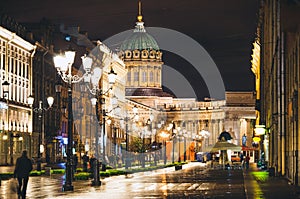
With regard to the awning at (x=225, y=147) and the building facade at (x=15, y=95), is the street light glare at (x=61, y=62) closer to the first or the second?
the building facade at (x=15, y=95)

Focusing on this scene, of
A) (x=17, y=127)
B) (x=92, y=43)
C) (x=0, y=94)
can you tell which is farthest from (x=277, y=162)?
(x=92, y=43)

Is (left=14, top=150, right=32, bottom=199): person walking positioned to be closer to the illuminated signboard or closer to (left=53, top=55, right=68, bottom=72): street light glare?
(left=53, top=55, right=68, bottom=72): street light glare

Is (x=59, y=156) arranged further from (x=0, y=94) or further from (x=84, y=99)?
(x=0, y=94)

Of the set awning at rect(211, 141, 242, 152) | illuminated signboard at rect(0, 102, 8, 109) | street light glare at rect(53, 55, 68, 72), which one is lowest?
awning at rect(211, 141, 242, 152)

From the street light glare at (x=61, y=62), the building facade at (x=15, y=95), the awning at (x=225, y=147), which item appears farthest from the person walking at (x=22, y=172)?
the awning at (x=225, y=147)

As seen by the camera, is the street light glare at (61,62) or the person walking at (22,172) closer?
the person walking at (22,172)

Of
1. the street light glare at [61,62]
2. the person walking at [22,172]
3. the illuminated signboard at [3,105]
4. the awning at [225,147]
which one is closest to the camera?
the person walking at [22,172]

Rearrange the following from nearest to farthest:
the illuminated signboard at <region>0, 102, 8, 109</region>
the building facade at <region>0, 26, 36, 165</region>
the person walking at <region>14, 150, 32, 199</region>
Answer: the person walking at <region>14, 150, 32, 199</region> < the illuminated signboard at <region>0, 102, 8, 109</region> < the building facade at <region>0, 26, 36, 165</region>

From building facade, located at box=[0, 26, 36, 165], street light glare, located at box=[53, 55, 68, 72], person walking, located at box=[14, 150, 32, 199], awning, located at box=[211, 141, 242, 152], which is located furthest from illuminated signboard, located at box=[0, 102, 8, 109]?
person walking, located at box=[14, 150, 32, 199]

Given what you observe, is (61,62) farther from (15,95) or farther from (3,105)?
(15,95)

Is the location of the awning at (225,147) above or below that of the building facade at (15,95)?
below

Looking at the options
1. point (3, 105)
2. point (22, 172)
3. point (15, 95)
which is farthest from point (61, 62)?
point (15, 95)

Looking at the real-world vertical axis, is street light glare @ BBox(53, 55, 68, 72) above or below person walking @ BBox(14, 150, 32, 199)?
above

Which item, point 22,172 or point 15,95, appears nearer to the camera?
point 22,172
